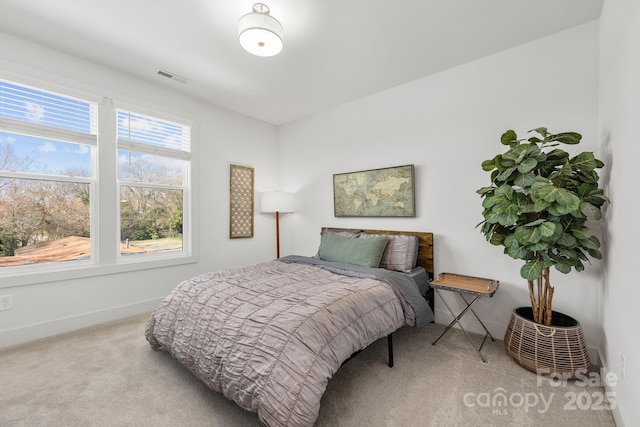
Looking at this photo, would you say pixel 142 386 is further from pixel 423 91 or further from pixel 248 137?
pixel 423 91

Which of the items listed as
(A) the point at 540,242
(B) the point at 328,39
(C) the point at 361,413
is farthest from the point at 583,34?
(C) the point at 361,413

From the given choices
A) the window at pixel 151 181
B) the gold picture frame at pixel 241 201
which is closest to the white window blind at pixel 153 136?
the window at pixel 151 181

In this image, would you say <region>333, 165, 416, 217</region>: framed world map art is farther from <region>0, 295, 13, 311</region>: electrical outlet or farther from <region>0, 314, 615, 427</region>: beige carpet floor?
<region>0, 295, 13, 311</region>: electrical outlet

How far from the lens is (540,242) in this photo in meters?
1.85

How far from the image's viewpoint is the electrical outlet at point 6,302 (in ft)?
7.84

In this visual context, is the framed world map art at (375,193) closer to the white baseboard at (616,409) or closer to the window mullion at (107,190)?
the white baseboard at (616,409)

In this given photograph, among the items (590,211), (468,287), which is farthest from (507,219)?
(468,287)

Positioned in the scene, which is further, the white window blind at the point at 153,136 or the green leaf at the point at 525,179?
the white window blind at the point at 153,136

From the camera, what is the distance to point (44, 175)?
8.61ft

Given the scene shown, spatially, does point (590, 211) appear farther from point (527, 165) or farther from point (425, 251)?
point (425, 251)

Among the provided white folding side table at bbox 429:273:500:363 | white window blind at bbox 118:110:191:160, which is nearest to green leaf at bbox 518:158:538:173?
white folding side table at bbox 429:273:500:363

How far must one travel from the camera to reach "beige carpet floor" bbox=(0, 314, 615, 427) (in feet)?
5.16

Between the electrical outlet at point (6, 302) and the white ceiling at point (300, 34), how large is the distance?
227cm

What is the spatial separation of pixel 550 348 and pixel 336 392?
4.91 ft
